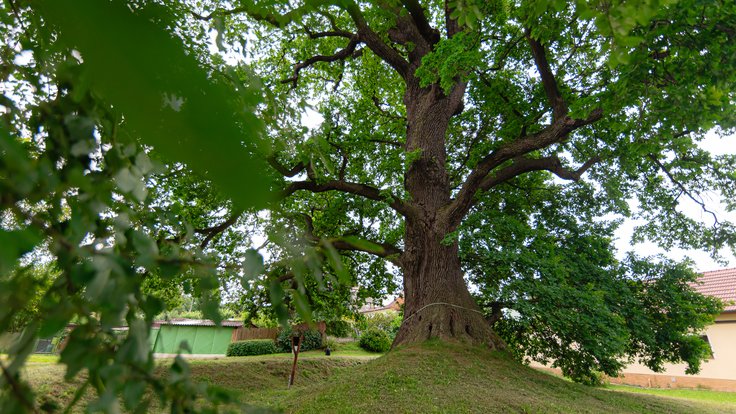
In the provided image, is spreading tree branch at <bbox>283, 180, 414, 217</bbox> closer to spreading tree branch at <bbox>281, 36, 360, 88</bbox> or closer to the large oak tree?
the large oak tree

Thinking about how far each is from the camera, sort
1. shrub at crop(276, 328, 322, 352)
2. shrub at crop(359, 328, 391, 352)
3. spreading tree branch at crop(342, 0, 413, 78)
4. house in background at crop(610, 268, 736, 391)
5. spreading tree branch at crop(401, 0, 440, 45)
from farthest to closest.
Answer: shrub at crop(359, 328, 391, 352), shrub at crop(276, 328, 322, 352), house in background at crop(610, 268, 736, 391), spreading tree branch at crop(342, 0, 413, 78), spreading tree branch at crop(401, 0, 440, 45)

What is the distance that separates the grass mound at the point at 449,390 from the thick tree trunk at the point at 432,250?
0.50 m

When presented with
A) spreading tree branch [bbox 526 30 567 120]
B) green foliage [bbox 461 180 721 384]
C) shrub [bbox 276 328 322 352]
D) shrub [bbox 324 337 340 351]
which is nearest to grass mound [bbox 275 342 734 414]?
green foliage [bbox 461 180 721 384]

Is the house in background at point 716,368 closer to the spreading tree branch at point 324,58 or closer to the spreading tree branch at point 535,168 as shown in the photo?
the spreading tree branch at point 535,168

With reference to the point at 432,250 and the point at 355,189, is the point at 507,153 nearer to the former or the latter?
the point at 432,250

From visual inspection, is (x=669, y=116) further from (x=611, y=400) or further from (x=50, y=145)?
(x=50, y=145)

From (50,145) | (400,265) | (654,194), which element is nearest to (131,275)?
(50,145)

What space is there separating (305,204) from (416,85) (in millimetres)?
3985

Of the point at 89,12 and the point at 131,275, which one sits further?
the point at 131,275

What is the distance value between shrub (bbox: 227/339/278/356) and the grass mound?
51.0ft

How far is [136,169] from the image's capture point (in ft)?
2.50

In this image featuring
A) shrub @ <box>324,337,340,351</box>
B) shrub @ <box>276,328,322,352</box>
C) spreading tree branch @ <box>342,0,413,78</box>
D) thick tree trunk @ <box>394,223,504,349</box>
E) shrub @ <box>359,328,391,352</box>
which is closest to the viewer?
thick tree trunk @ <box>394,223,504,349</box>

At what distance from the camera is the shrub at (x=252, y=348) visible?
20219 mm

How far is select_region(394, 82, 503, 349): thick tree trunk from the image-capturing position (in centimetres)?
698
